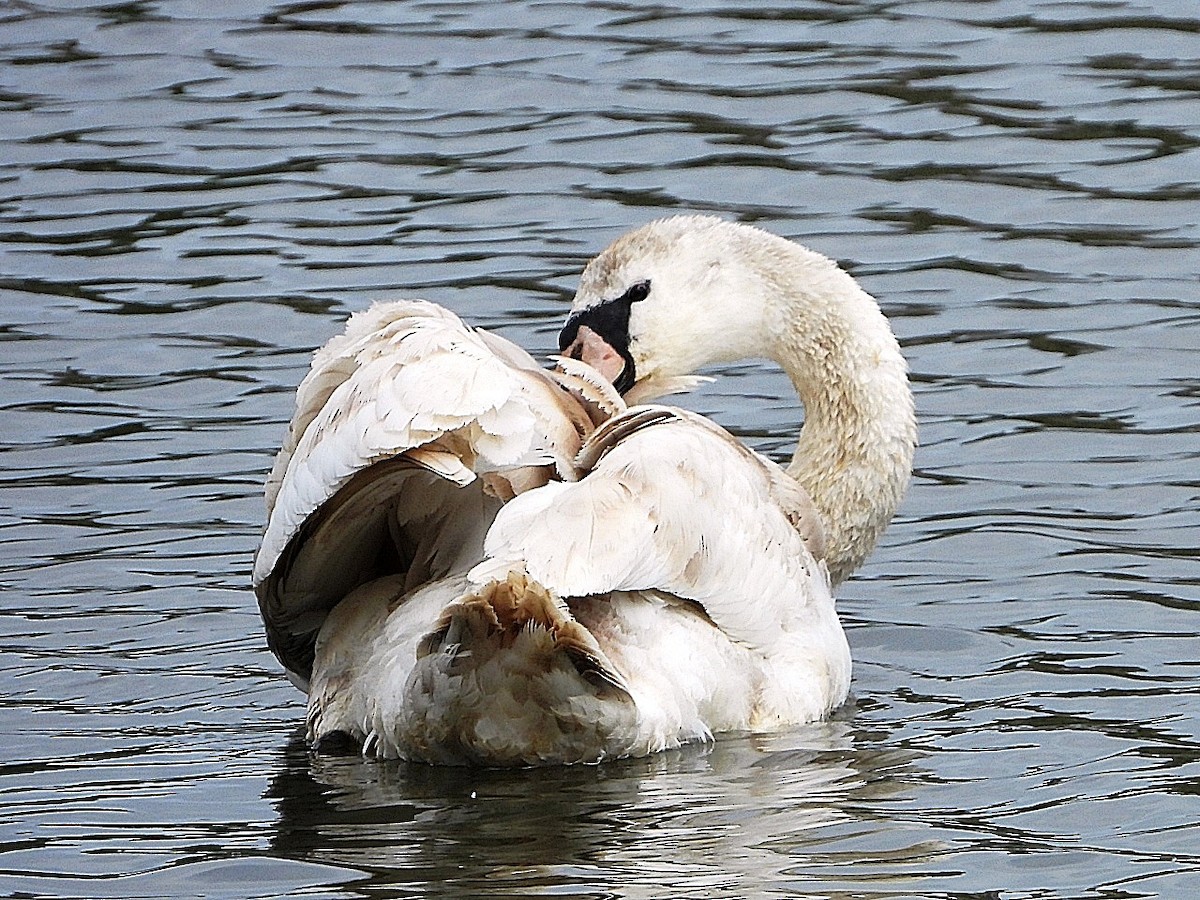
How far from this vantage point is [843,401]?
8.16m

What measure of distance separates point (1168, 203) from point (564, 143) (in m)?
3.22

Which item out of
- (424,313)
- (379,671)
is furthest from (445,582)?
(424,313)

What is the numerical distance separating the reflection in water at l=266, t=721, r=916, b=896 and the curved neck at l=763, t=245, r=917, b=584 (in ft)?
3.67

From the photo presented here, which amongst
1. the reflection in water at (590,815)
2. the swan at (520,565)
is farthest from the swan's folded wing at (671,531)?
the reflection in water at (590,815)

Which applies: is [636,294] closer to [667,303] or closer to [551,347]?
[667,303]

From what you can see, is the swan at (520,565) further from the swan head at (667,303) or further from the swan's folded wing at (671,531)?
the swan head at (667,303)

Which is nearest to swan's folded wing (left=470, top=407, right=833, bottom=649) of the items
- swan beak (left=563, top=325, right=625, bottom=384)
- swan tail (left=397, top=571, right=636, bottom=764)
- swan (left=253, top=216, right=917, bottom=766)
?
swan (left=253, top=216, right=917, bottom=766)

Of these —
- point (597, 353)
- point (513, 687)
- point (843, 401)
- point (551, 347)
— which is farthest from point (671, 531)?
point (551, 347)

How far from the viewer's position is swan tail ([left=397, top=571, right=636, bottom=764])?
6.02 meters

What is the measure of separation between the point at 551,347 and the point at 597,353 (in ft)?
10.3

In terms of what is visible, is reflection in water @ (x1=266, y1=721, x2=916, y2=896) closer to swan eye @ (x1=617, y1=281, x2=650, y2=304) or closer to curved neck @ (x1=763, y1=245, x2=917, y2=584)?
curved neck @ (x1=763, y1=245, x2=917, y2=584)

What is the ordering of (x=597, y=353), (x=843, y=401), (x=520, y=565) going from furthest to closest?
1. (x=843, y=401)
2. (x=597, y=353)
3. (x=520, y=565)

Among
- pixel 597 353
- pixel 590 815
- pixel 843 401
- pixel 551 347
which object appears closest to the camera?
pixel 590 815

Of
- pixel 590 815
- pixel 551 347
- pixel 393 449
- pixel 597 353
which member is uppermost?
pixel 393 449
